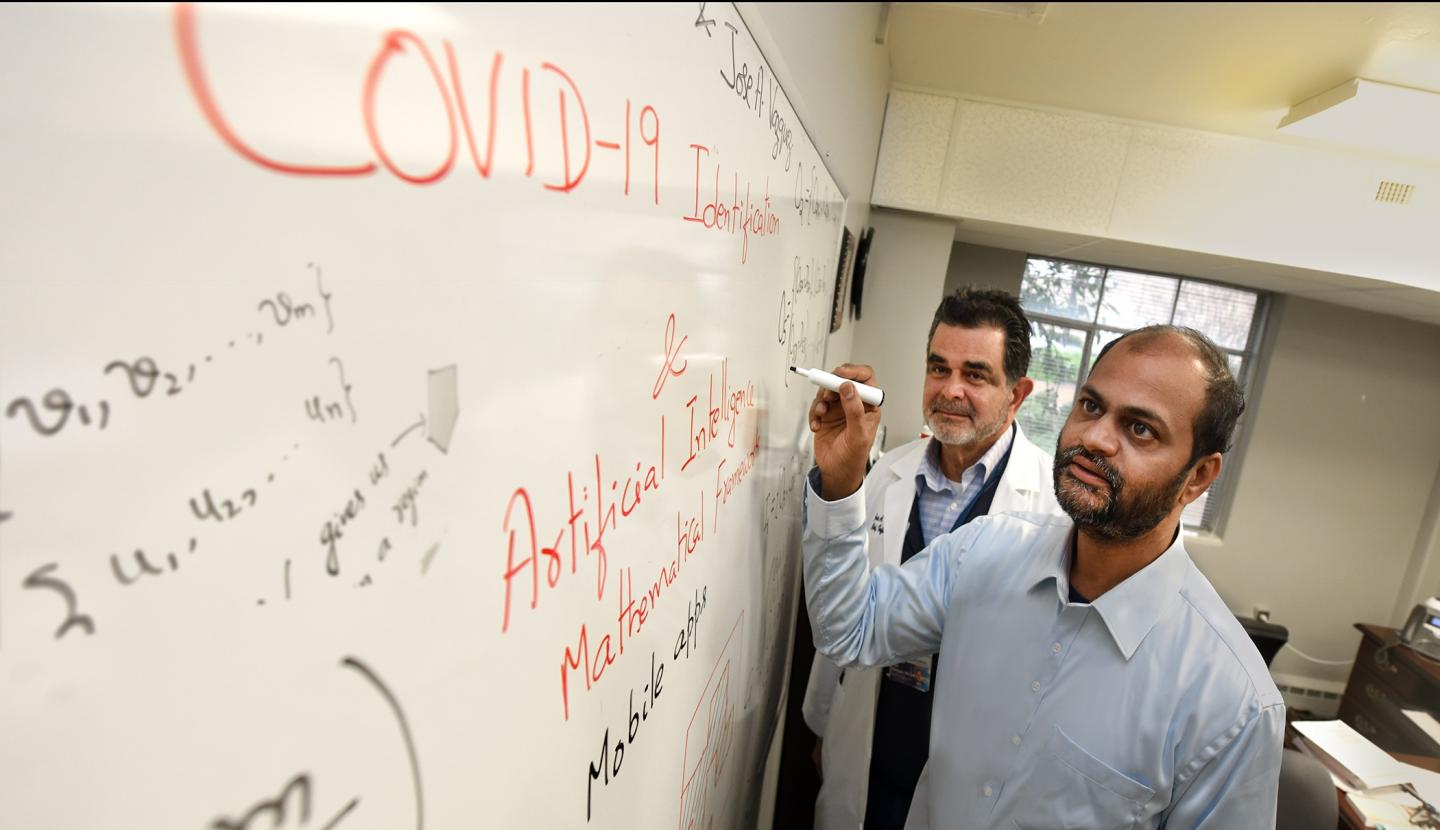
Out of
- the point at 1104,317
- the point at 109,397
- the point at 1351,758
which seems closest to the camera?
the point at 109,397

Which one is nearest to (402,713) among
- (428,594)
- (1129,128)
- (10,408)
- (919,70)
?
(428,594)

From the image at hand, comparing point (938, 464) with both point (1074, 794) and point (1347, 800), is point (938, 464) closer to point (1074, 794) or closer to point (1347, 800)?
point (1074, 794)

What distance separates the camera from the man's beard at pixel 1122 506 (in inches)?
35.9

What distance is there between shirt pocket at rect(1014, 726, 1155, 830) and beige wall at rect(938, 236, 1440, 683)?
3230 millimetres

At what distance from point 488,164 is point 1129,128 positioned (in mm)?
2872

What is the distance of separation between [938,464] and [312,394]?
1583 mm

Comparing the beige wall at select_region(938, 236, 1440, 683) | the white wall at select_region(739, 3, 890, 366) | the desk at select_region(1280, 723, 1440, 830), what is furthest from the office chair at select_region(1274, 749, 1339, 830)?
the beige wall at select_region(938, 236, 1440, 683)

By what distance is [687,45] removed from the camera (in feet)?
1.45

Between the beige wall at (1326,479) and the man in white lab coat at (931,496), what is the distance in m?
2.39

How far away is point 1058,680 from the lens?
3.17ft

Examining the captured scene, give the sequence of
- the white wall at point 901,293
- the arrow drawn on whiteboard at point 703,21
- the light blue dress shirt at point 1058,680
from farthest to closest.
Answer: the white wall at point 901,293
the light blue dress shirt at point 1058,680
the arrow drawn on whiteboard at point 703,21

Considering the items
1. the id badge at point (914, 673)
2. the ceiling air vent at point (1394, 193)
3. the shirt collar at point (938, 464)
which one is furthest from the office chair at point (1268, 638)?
the id badge at point (914, 673)

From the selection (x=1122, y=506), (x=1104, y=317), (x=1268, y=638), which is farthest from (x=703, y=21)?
(x=1104, y=317)

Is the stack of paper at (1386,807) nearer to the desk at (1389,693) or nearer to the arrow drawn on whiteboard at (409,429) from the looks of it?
the desk at (1389,693)
